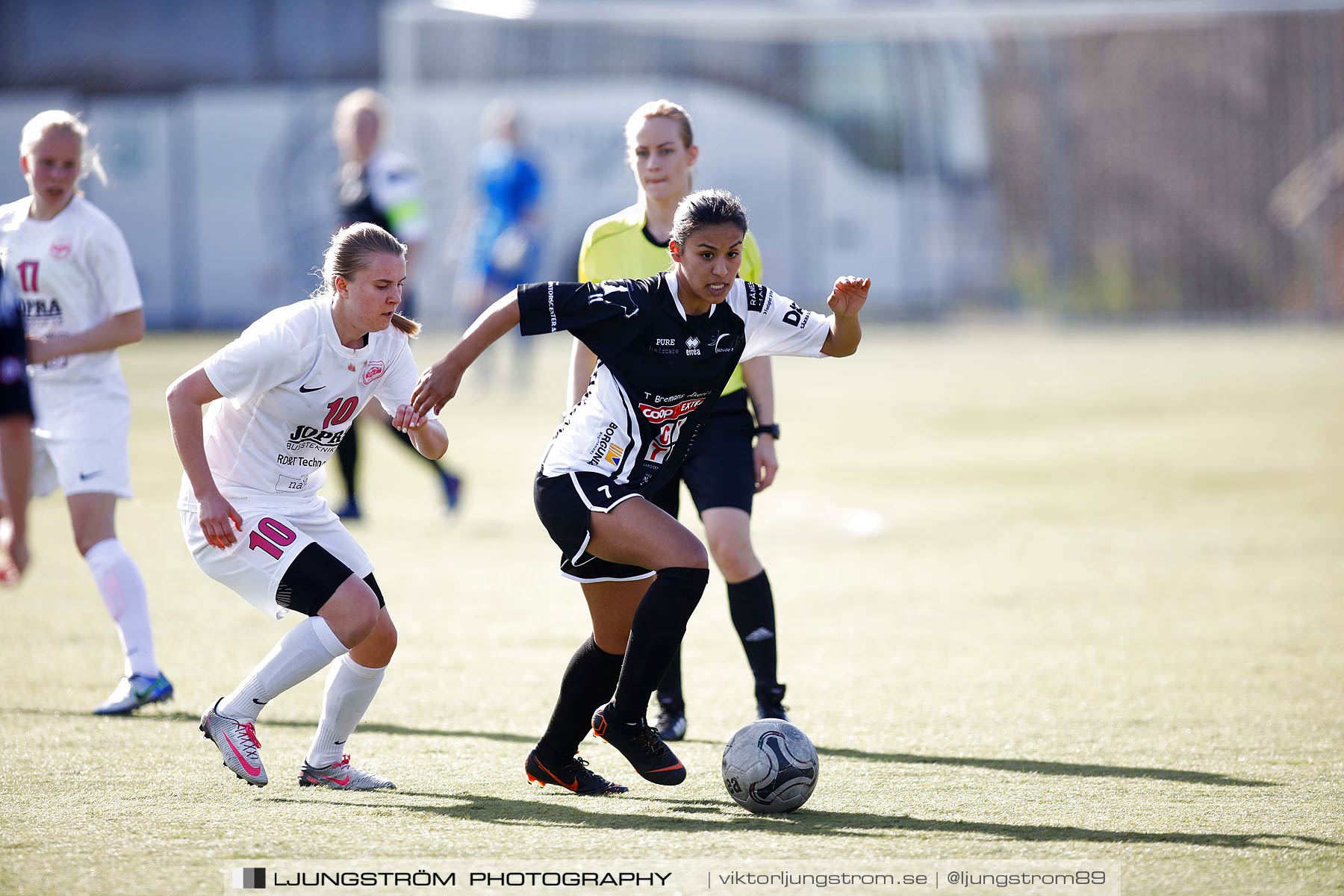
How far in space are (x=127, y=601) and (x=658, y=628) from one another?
221 cm

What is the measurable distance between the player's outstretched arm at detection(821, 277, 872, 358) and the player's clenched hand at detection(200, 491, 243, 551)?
1.66 meters

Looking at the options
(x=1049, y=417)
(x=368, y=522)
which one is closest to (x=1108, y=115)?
(x=1049, y=417)

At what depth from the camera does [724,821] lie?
3760mm

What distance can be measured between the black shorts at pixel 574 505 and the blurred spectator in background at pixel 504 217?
416 inches

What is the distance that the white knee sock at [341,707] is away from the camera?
412 cm

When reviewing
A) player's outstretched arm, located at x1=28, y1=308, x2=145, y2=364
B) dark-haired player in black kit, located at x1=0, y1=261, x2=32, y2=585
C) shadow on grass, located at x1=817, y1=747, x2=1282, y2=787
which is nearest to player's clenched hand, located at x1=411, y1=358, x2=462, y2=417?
dark-haired player in black kit, located at x1=0, y1=261, x2=32, y2=585

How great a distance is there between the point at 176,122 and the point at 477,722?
2275cm

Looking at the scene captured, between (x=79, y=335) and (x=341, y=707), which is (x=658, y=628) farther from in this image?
(x=79, y=335)

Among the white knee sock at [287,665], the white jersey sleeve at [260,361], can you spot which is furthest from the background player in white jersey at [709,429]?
the white knee sock at [287,665]

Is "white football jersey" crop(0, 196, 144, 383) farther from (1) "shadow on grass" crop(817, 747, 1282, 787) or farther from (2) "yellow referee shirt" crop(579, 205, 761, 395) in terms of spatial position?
(1) "shadow on grass" crop(817, 747, 1282, 787)

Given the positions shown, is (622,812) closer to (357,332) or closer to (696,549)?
(696,549)

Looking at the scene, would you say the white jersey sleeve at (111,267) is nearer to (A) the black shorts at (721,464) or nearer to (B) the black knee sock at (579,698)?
(A) the black shorts at (721,464)

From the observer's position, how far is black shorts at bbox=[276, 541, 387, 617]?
4094 millimetres

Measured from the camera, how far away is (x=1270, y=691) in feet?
17.5
